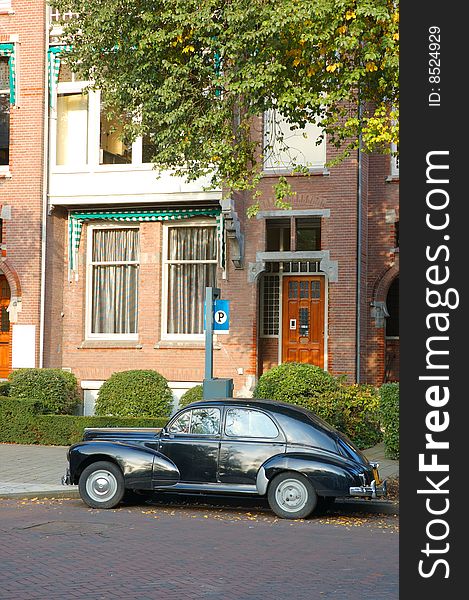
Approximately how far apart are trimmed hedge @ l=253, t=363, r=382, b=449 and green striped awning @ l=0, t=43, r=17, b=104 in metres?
9.96

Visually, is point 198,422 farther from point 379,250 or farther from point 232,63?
point 379,250

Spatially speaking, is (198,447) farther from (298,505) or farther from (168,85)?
(168,85)

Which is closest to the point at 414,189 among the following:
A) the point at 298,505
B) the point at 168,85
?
the point at 298,505

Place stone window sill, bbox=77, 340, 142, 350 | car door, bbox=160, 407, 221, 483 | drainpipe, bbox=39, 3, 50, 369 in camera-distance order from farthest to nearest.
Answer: stone window sill, bbox=77, 340, 142, 350
drainpipe, bbox=39, 3, 50, 369
car door, bbox=160, 407, 221, 483

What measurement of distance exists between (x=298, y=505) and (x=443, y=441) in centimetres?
1002

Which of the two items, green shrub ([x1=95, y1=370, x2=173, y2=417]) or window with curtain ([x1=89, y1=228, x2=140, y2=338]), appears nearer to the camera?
green shrub ([x1=95, y1=370, x2=173, y2=417])

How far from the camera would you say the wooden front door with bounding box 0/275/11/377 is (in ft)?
80.8

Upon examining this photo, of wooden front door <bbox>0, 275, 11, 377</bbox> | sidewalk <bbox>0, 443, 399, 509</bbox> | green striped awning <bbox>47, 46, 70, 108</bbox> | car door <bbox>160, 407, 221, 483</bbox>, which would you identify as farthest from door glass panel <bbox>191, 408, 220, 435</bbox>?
green striped awning <bbox>47, 46, 70, 108</bbox>

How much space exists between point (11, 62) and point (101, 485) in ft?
46.7

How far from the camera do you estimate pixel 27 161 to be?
2377cm

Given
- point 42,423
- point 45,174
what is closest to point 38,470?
point 42,423

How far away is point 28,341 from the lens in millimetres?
23438

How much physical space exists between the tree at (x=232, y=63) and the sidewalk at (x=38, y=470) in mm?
5308

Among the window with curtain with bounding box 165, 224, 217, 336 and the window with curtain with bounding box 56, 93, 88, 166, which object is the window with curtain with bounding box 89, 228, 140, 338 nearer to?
the window with curtain with bounding box 165, 224, 217, 336
